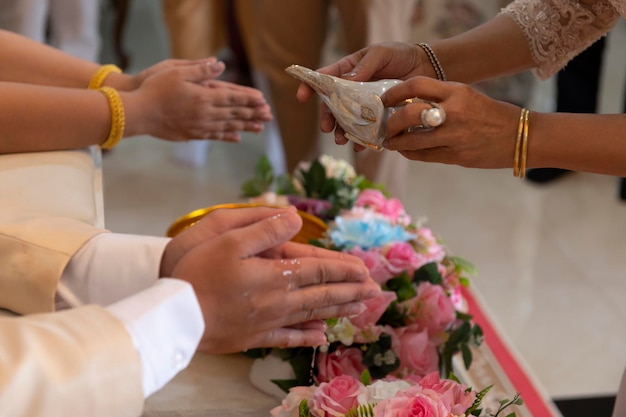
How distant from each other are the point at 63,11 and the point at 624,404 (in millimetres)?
2355

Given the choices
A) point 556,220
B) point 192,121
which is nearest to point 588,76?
point 556,220

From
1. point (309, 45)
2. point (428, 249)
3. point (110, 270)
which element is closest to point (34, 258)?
point (110, 270)

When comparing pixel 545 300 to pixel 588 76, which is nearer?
pixel 545 300

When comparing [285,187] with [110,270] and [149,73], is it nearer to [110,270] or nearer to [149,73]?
[149,73]

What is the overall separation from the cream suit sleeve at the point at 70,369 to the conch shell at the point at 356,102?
0.40 metres

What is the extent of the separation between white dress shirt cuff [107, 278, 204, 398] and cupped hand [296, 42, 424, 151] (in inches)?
14.5

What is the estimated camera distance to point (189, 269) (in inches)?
31.3

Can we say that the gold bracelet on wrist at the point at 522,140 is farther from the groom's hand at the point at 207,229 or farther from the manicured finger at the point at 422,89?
the groom's hand at the point at 207,229

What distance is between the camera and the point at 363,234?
1265 millimetres

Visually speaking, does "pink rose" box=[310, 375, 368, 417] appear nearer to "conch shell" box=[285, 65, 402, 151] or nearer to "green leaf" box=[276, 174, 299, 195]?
"conch shell" box=[285, 65, 402, 151]

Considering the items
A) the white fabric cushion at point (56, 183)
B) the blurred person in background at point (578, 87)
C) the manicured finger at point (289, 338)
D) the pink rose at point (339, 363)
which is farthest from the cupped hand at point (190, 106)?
the blurred person in background at point (578, 87)

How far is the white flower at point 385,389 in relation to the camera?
0.93 metres

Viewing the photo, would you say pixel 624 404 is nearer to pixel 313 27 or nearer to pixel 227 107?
pixel 227 107

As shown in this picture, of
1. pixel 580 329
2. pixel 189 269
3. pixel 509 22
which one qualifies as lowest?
pixel 580 329
